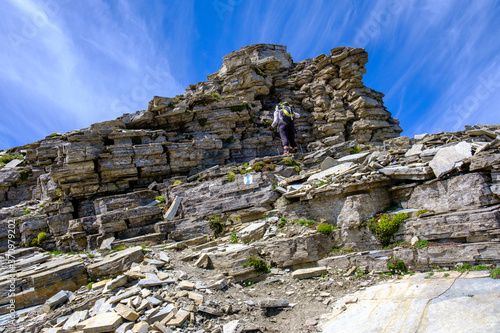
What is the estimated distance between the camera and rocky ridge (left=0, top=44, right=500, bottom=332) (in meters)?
9.37

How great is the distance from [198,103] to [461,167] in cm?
2340

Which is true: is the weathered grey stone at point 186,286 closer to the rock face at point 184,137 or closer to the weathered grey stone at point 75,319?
the weathered grey stone at point 75,319

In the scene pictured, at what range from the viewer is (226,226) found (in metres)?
15.5

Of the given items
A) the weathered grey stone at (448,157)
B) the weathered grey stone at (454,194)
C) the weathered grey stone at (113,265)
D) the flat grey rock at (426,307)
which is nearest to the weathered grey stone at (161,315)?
the weathered grey stone at (113,265)

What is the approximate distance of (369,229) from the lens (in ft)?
39.8

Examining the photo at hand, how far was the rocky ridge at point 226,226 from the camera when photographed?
937 cm

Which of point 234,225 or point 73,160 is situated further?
point 73,160

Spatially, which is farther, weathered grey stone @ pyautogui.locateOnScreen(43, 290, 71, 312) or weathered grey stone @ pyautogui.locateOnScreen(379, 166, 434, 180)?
weathered grey stone @ pyautogui.locateOnScreen(379, 166, 434, 180)

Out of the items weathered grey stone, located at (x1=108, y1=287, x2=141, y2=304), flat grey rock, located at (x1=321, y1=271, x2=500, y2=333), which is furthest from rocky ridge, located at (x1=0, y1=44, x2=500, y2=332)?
flat grey rock, located at (x1=321, y1=271, x2=500, y2=333)

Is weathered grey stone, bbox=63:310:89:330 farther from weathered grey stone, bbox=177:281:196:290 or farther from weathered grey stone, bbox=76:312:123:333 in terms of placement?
weathered grey stone, bbox=177:281:196:290

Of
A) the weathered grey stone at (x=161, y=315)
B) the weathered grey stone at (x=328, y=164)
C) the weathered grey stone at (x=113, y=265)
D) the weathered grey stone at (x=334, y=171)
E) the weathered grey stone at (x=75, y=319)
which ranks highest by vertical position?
the weathered grey stone at (x=328, y=164)

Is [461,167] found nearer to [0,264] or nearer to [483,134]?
[483,134]

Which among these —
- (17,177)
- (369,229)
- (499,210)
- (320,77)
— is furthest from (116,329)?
(320,77)

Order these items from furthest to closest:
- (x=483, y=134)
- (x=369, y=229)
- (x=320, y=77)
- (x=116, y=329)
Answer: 1. (x=320, y=77)
2. (x=483, y=134)
3. (x=369, y=229)
4. (x=116, y=329)
